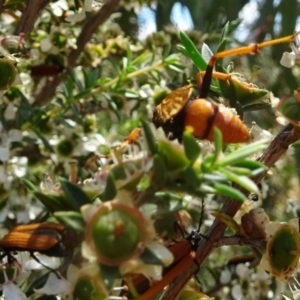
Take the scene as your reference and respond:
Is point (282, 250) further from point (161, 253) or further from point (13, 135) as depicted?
point (13, 135)

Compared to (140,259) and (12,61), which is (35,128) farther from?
(140,259)

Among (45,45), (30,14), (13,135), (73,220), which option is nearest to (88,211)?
(73,220)

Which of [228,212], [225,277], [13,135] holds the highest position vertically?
[228,212]

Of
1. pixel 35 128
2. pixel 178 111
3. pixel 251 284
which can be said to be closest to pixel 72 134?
pixel 35 128

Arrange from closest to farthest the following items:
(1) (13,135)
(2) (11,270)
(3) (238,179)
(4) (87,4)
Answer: (3) (238,179), (2) (11,270), (4) (87,4), (1) (13,135)

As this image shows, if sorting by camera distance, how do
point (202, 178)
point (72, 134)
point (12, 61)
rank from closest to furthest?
point (202, 178) < point (12, 61) < point (72, 134)

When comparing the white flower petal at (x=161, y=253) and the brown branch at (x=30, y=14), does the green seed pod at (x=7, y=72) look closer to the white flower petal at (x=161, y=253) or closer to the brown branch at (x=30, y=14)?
the brown branch at (x=30, y=14)
